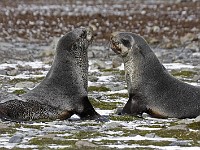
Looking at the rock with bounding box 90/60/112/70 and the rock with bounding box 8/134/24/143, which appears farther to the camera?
the rock with bounding box 90/60/112/70

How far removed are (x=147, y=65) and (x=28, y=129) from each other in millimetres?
3418

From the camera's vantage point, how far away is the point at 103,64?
2430 centimetres

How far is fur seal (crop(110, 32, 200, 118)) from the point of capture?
14.0m

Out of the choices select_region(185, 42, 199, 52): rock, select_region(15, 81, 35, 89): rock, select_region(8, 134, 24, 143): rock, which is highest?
select_region(185, 42, 199, 52): rock

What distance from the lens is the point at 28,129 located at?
12.1 m

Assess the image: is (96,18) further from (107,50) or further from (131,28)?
(107,50)

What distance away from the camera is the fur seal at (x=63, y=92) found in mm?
13102

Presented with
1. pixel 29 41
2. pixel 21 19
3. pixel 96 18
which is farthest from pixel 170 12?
pixel 29 41

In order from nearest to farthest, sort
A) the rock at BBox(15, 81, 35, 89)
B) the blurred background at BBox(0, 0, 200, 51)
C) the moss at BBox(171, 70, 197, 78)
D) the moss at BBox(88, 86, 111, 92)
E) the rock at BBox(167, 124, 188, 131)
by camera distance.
→ the rock at BBox(167, 124, 188, 131) → the moss at BBox(88, 86, 111, 92) → the rock at BBox(15, 81, 35, 89) → the moss at BBox(171, 70, 197, 78) → the blurred background at BBox(0, 0, 200, 51)

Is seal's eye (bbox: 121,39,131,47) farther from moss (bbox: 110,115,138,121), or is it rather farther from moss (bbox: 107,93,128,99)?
moss (bbox: 107,93,128,99)

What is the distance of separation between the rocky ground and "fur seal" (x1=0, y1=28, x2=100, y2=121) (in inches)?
12.7

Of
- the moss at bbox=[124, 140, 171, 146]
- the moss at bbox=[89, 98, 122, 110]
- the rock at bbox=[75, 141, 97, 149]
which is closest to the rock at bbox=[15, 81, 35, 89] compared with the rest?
the moss at bbox=[89, 98, 122, 110]

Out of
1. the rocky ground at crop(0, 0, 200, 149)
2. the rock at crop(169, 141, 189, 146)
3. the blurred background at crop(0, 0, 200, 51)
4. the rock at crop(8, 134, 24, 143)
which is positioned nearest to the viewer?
the rock at crop(169, 141, 189, 146)

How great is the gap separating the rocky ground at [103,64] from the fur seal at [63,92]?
322mm
